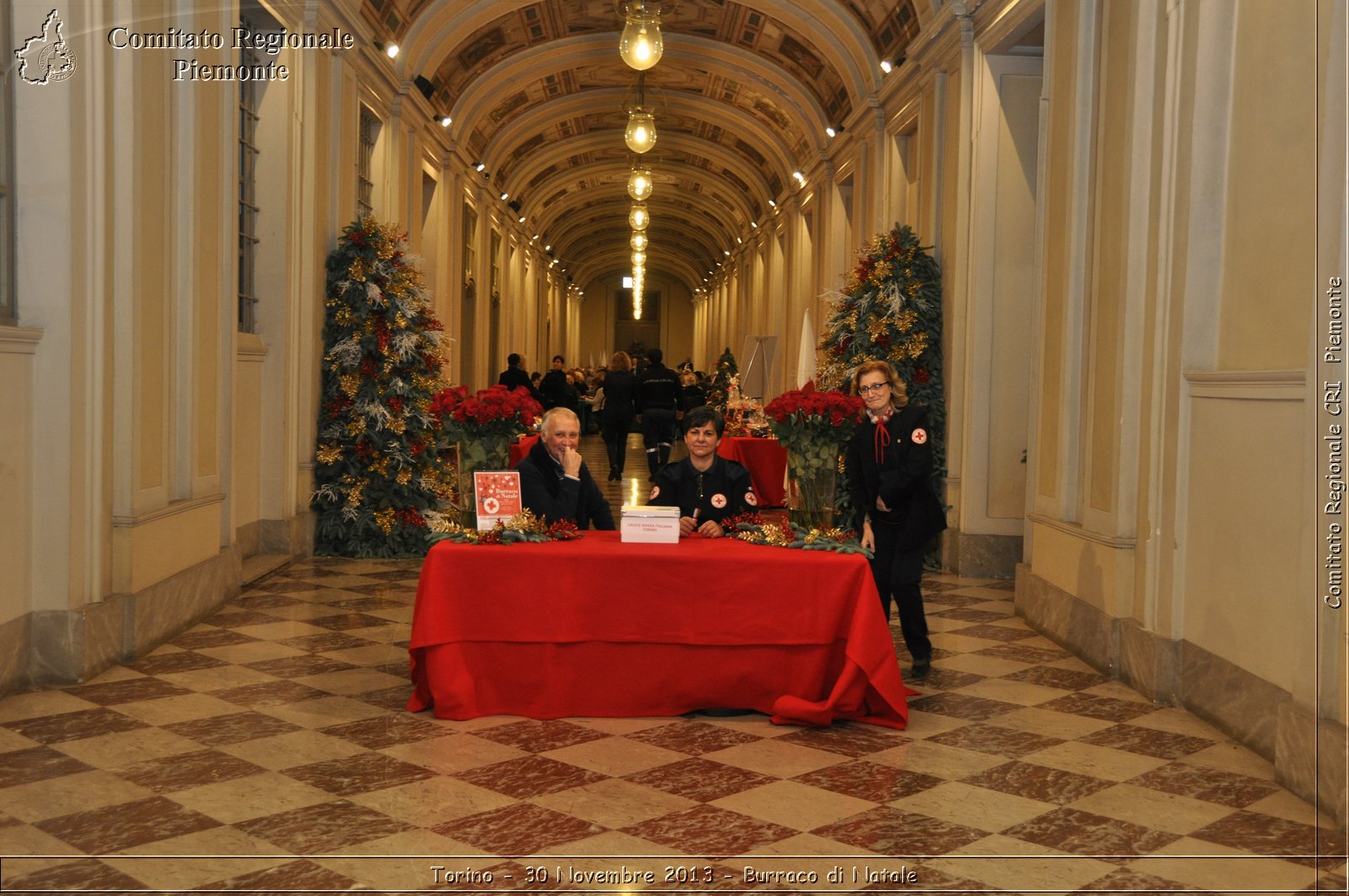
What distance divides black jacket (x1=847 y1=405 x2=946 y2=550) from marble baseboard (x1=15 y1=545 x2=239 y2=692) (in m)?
3.61

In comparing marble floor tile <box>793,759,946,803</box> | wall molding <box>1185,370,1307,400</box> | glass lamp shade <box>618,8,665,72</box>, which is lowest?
marble floor tile <box>793,759,946,803</box>

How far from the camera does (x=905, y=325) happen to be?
31.9 ft

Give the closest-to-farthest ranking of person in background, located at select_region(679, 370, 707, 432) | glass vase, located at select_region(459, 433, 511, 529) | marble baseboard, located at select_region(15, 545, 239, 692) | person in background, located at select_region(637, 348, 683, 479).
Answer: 1. marble baseboard, located at select_region(15, 545, 239, 692)
2. glass vase, located at select_region(459, 433, 511, 529)
3. person in background, located at select_region(637, 348, 683, 479)
4. person in background, located at select_region(679, 370, 707, 432)

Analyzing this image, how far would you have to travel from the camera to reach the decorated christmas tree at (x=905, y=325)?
979cm

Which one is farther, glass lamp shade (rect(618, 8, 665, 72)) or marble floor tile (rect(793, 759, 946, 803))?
glass lamp shade (rect(618, 8, 665, 72))

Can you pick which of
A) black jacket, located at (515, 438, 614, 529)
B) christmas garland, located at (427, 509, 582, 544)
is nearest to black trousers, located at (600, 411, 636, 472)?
black jacket, located at (515, 438, 614, 529)

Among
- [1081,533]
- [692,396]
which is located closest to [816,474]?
[1081,533]

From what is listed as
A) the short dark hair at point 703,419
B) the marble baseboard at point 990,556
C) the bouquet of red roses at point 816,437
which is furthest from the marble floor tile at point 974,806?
the marble baseboard at point 990,556

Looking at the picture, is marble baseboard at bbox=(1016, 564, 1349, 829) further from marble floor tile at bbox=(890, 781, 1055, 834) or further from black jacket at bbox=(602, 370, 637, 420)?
black jacket at bbox=(602, 370, 637, 420)

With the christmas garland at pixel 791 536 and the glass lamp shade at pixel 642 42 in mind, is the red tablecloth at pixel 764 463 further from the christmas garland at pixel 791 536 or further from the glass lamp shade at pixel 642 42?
the christmas garland at pixel 791 536

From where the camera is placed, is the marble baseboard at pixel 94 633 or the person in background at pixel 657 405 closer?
the marble baseboard at pixel 94 633

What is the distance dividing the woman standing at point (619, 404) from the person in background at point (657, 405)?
763 millimetres

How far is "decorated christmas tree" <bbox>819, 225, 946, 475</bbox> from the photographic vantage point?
9.79 m

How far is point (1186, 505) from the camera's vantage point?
547 cm
